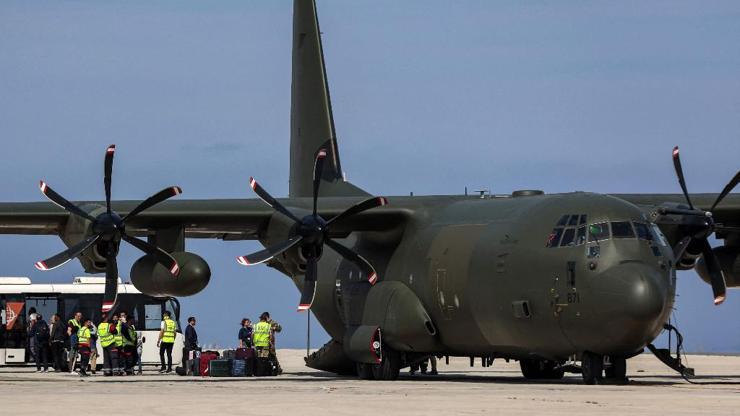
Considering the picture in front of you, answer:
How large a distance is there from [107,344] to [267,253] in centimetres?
774

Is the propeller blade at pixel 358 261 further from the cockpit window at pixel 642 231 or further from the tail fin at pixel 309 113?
the cockpit window at pixel 642 231

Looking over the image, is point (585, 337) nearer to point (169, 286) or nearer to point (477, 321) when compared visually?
point (477, 321)

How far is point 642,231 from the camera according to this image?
2358cm

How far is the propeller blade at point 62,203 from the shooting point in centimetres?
2781

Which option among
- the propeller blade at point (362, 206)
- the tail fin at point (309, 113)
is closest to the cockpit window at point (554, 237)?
the propeller blade at point (362, 206)

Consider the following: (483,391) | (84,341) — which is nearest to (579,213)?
(483,391)

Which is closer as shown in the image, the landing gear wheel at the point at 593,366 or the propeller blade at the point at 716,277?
the landing gear wheel at the point at 593,366

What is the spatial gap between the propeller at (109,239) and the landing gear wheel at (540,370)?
24.9 ft

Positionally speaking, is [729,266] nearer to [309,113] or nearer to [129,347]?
[309,113]

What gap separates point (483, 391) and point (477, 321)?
13.2ft

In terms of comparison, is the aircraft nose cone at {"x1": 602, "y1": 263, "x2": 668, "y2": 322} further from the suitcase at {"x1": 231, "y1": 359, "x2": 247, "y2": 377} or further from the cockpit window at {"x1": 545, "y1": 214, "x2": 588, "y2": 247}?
the suitcase at {"x1": 231, "y1": 359, "x2": 247, "y2": 377}

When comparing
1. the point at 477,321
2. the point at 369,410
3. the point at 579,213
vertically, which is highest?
the point at 579,213

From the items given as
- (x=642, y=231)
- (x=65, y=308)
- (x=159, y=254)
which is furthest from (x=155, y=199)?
(x=65, y=308)

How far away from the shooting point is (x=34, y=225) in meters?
29.5
